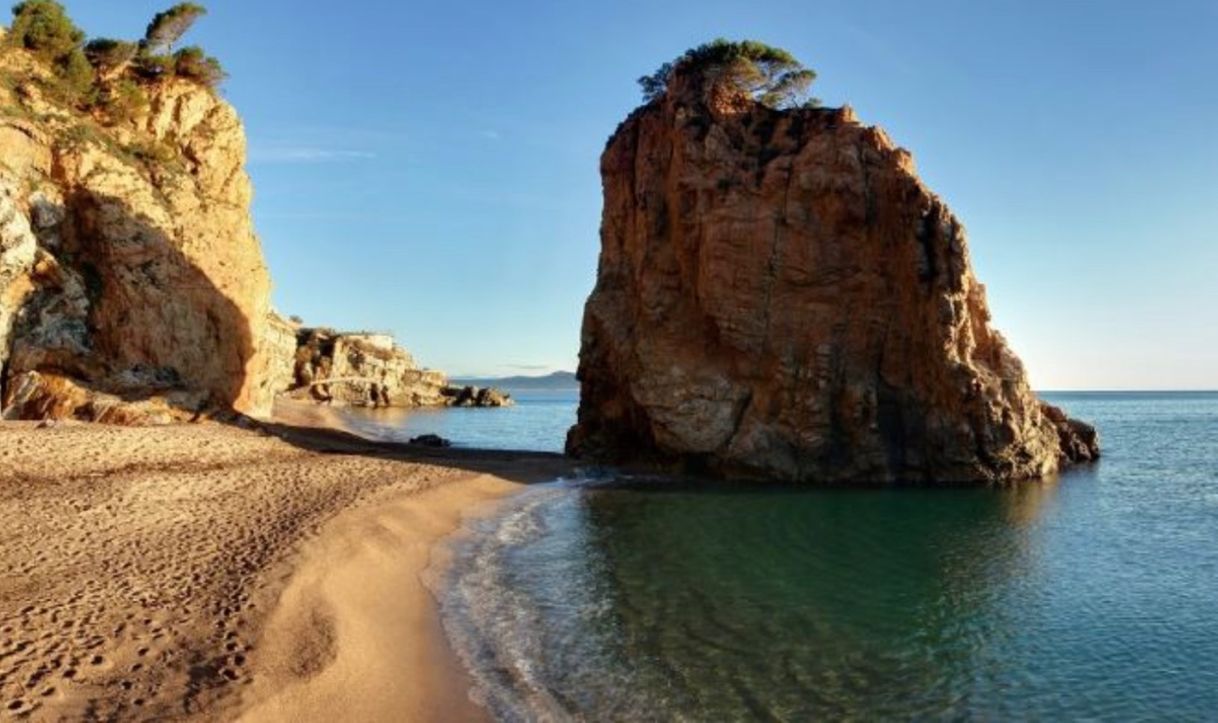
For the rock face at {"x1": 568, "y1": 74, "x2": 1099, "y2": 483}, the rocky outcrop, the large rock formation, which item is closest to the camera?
the rock face at {"x1": 568, "y1": 74, "x2": 1099, "y2": 483}

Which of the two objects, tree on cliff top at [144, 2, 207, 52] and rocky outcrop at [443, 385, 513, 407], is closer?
tree on cliff top at [144, 2, 207, 52]

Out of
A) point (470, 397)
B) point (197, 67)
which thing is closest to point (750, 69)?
point (197, 67)

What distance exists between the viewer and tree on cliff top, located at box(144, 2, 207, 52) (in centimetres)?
4866

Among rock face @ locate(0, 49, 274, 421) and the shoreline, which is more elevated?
rock face @ locate(0, 49, 274, 421)

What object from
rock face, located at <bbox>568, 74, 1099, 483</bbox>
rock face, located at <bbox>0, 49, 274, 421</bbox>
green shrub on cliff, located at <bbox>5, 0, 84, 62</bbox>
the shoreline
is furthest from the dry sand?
green shrub on cliff, located at <bbox>5, 0, 84, 62</bbox>

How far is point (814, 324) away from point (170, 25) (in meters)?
43.5

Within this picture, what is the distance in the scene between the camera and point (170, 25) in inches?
1933

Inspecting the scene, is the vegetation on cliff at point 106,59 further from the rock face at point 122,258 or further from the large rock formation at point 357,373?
the large rock formation at point 357,373

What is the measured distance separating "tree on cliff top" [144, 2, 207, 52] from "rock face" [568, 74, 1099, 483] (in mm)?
31232

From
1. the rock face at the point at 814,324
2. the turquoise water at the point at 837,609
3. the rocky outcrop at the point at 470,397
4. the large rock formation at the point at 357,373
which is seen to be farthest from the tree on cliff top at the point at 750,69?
the rocky outcrop at the point at 470,397

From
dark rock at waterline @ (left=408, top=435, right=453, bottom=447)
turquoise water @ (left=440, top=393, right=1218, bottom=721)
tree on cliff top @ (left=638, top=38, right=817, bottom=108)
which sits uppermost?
tree on cliff top @ (left=638, top=38, right=817, bottom=108)

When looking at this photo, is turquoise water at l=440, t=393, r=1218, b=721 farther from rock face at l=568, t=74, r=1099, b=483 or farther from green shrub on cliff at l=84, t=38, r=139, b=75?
green shrub on cliff at l=84, t=38, r=139, b=75

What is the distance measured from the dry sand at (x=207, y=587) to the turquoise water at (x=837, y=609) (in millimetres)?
1620

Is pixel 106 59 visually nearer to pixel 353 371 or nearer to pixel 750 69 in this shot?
pixel 750 69
